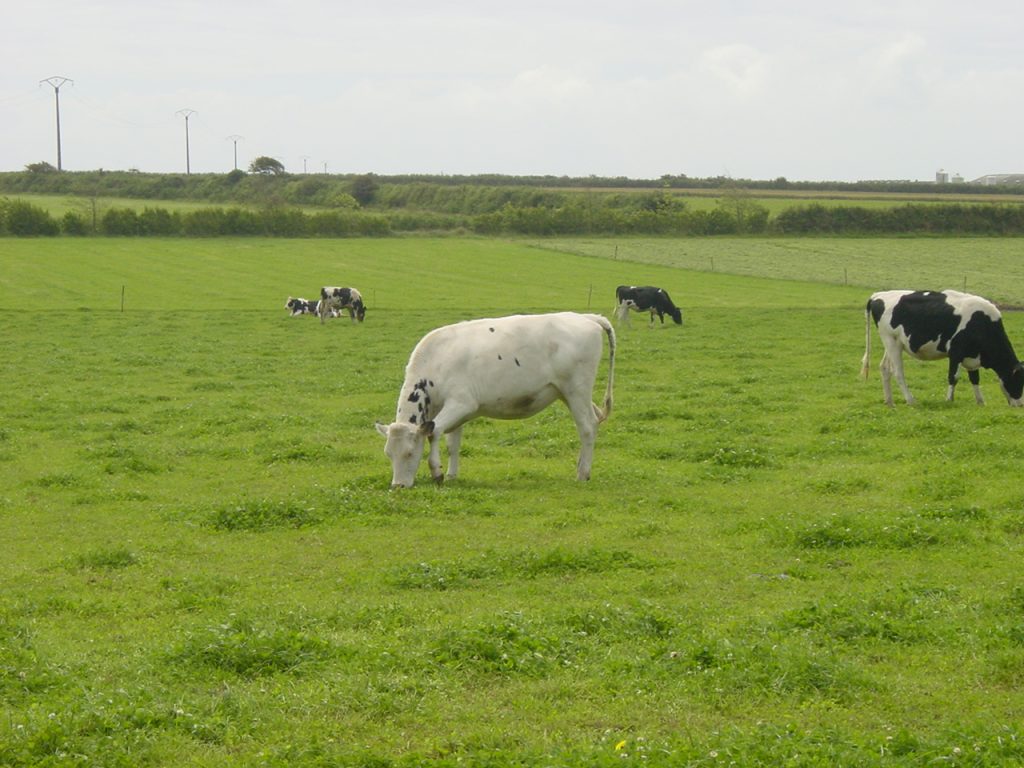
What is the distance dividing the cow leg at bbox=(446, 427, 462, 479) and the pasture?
0.25 m

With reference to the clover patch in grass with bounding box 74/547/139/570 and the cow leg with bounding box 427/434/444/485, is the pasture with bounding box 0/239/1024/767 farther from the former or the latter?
the cow leg with bounding box 427/434/444/485

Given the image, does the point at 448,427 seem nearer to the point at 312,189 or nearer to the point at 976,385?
the point at 976,385

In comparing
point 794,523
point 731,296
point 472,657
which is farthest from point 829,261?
point 472,657

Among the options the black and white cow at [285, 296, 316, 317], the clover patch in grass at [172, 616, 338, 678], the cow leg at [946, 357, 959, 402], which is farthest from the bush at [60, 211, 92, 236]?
the clover patch in grass at [172, 616, 338, 678]

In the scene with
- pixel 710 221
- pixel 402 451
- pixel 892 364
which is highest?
pixel 710 221

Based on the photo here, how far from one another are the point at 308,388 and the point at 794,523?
15656 mm

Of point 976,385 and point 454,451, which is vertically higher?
point 976,385

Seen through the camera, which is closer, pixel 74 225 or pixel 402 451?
pixel 402 451

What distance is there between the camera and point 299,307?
49.1m

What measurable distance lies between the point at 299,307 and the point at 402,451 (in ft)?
111

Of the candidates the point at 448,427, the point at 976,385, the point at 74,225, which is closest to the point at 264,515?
the point at 448,427

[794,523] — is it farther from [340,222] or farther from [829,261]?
→ [340,222]

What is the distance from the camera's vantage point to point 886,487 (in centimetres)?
1619

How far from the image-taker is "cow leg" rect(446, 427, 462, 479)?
1731cm
